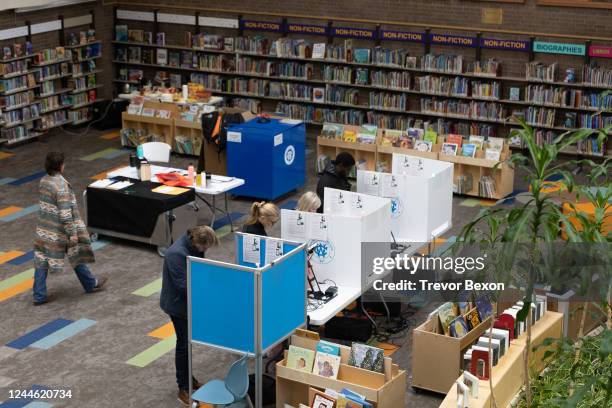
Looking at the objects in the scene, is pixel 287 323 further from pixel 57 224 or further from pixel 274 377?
pixel 57 224

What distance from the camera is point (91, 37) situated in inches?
711

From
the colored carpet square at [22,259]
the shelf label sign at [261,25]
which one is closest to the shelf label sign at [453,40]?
the shelf label sign at [261,25]

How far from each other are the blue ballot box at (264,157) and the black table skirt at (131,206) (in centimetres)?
185

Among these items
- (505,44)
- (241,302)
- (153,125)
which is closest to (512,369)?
(241,302)

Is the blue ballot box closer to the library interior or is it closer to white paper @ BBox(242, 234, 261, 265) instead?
the library interior

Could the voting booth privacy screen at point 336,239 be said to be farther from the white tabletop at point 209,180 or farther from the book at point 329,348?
the white tabletop at point 209,180

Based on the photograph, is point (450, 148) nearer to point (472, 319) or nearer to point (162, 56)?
point (472, 319)

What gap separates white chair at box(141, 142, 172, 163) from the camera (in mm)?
13250

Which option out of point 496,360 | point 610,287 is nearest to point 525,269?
point 610,287

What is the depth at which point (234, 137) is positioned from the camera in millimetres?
13844

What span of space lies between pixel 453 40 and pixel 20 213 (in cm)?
713

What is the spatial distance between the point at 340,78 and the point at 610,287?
33.3 feet

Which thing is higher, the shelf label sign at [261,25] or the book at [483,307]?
the shelf label sign at [261,25]

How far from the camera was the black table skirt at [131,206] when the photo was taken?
11.8m
